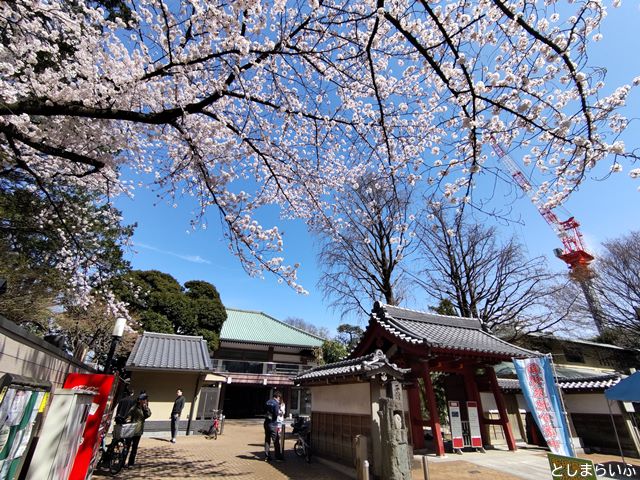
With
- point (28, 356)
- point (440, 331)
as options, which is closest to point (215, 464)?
point (28, 356)

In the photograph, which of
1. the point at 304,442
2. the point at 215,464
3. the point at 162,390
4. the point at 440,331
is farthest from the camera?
the point at 162,390

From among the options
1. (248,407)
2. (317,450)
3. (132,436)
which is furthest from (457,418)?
(248,407)

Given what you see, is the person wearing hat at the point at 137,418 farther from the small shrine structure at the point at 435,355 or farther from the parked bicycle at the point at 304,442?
the small shrine structure at the point at 435,355

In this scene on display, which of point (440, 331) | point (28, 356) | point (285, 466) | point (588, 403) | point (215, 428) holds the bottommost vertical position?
point (285, 466)

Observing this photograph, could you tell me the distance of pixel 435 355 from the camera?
895cm

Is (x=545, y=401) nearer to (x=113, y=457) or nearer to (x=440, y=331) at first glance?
(x=440, y=331)

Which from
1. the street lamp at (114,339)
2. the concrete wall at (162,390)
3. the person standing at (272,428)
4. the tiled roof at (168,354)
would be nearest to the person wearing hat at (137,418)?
the street lamp at (114,339)

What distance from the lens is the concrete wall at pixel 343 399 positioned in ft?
25.4

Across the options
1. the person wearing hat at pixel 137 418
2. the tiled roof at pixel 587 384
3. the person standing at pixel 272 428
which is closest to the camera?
the person wearing hat at pixel 137 418

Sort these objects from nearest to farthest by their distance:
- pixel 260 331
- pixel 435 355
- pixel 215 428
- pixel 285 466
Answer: pixel 285 466, pixel 435 355, pixel 215 428, pixel 260 331

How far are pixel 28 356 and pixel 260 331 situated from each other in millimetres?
23872

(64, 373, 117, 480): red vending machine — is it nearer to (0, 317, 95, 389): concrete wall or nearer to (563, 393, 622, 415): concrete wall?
(0, 317, 95, 389): concrete wall

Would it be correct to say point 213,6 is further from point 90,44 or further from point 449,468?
point 449,468

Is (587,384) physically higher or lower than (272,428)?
higher
